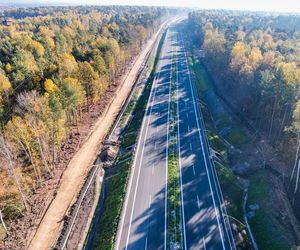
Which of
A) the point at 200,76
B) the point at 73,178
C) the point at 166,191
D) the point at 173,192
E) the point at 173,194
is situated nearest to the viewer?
the point at 173,194

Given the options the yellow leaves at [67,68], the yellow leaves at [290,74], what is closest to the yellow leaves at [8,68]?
the yellow leaves at [67,68]

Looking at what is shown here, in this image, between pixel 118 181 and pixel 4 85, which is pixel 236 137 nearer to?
pixel 118 181

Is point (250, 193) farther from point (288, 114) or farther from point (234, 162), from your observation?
point (288, 114)

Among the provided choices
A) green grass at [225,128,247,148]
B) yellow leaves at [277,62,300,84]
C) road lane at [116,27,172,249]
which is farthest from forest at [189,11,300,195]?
road lane at [116,27,172,249]

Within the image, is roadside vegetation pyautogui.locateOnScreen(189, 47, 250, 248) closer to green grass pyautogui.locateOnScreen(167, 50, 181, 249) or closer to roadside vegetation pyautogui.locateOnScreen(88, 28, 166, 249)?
green grass pyautogui.locateOnScreen(167, 50, 181, 249)

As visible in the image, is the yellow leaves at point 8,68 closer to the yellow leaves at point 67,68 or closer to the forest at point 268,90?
the yellow leaves at point 67,68

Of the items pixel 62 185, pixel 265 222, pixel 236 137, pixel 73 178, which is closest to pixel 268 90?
pixel 236 137

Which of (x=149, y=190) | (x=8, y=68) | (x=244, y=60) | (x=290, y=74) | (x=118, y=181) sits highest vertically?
(x=290, y=74)
